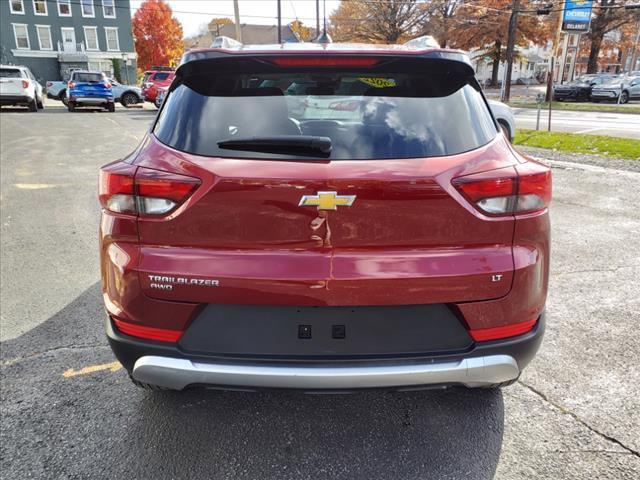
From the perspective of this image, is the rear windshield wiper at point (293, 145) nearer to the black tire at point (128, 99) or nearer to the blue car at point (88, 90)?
the blue car at point (88, 90)

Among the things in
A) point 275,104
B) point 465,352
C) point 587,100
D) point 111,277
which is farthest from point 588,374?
point 587,100

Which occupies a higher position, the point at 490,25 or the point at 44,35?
the point at 490,25

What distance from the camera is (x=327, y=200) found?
1899mm

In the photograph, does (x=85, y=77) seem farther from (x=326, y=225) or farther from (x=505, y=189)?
(x=505, y=189)

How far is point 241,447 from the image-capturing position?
236 cm

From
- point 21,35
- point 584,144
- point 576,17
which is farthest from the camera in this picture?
point 21,35

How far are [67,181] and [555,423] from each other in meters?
7.95

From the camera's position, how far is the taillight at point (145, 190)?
1.96 meters

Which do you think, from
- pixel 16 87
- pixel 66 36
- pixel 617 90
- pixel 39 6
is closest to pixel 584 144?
Result: pixel 16 87

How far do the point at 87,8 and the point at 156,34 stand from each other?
12.1 m

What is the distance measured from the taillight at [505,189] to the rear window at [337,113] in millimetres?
172

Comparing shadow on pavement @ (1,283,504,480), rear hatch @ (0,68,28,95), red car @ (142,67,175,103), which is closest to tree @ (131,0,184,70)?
red car @ (142,67,175,103)

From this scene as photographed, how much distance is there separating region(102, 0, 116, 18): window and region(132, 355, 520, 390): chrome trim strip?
2215 inches

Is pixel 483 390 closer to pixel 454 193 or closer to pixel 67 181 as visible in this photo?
pixel 454 193
